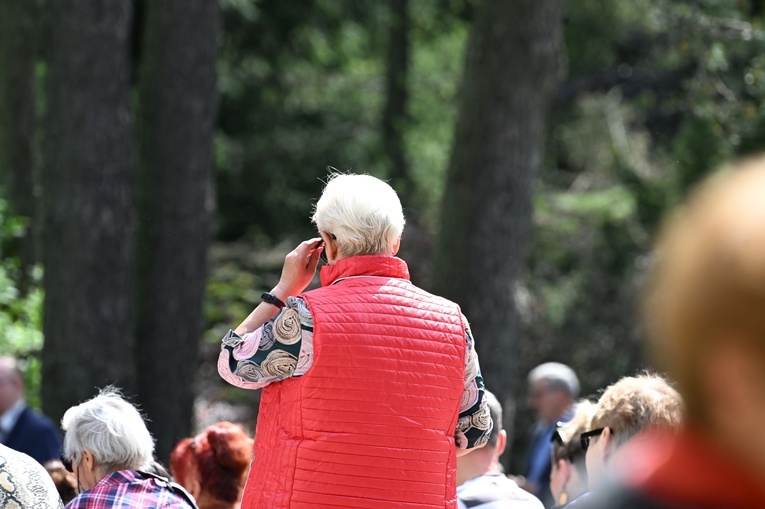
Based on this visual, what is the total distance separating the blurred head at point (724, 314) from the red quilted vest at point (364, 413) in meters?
1.84

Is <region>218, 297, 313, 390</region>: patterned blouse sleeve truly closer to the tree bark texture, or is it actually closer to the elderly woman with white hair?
the elderly woman with white hair

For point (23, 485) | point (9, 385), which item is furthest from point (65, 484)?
point (9, 385)

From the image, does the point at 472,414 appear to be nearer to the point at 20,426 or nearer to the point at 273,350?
the point at 273,350

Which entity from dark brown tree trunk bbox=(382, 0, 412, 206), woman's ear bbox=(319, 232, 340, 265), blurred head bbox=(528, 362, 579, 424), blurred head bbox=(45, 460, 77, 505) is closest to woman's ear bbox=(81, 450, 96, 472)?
blurred head bbox=(45, 460, 77, 505)

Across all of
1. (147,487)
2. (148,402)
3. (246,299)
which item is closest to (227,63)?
(246,299)

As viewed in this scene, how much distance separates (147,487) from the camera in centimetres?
387

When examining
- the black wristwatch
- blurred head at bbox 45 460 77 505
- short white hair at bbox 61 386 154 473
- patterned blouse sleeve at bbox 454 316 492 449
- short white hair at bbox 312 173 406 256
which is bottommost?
blurred head at bbox 45 460 77 505

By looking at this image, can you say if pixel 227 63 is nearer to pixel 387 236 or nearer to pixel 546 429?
pixel 546 429

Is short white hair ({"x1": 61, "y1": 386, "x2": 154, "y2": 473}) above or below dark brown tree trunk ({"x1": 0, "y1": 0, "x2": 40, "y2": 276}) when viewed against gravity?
below

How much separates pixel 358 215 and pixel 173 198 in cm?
642

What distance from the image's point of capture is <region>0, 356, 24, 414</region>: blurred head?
8.05 m

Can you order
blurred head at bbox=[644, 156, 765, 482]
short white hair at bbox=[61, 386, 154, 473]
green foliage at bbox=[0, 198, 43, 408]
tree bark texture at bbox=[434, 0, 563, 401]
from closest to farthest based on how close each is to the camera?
blurred head at bbox=[644, 156, 765, 482]
short white hair at bbox=[61, 386, 154, 473]
tree bark texture at bbox=[434, 0, 563, 401]
green foliage at bbox=[0, 198, 43, 408]

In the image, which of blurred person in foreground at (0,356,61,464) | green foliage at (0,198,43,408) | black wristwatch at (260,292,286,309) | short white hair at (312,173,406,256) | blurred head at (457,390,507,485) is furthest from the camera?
green foliage at (0,198,43,408)

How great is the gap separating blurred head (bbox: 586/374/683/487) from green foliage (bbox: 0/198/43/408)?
24.7 ft
